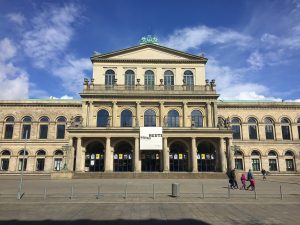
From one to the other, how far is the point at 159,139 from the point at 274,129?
2421cm

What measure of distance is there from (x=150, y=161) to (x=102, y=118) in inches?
423

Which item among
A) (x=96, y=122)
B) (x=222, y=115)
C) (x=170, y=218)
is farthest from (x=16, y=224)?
(x=222, y=115)

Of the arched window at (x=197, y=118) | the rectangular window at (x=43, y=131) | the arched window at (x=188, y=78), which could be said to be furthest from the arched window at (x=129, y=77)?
the rectangular window at (x=43, y=131)

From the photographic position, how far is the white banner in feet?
131

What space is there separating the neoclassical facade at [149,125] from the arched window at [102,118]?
6.6 inches

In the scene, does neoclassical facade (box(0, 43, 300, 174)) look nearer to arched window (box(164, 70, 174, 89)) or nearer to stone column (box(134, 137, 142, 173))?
arched window (box(164, 70, 174, 89))

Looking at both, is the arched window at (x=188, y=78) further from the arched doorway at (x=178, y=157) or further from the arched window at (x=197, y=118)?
the arched doorway at (x=178, y=157)

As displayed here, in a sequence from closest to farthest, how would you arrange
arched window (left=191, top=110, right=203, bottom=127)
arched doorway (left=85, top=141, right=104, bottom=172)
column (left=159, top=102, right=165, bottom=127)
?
A: arched doorway (left=85, top=141, right=104, bottom=172)
column (left=159, top=102, right=165, bottom=127)
arched window (left=191, top=110, right=203, bottom=127)

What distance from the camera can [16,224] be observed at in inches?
412

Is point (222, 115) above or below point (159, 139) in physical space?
above

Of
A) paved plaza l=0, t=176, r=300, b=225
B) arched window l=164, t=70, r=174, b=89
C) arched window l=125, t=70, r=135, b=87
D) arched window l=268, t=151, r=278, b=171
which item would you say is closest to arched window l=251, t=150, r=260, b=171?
arched window l=268, t=151, r=278, b=171

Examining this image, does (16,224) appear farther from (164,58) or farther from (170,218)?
(164,58)

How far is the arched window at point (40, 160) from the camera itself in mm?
47875

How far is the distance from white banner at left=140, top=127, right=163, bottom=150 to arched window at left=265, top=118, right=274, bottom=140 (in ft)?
74.5
